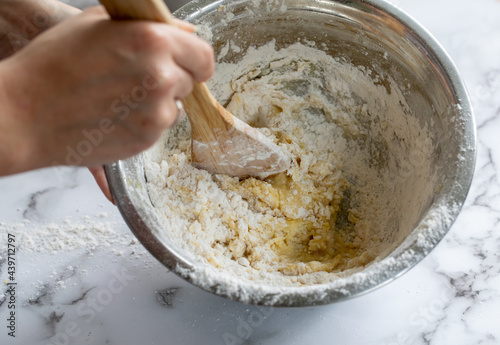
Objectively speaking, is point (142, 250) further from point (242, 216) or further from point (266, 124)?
point (266, 124)

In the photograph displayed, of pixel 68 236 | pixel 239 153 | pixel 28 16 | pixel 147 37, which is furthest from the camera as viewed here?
pixel 68 236

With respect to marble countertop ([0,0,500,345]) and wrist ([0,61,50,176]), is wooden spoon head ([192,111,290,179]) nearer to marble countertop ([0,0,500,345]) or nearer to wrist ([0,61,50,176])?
marble countertop ([0,0,500,345])

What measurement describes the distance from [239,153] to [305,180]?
21 centimetres

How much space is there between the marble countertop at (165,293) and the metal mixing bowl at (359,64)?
0.27 metres

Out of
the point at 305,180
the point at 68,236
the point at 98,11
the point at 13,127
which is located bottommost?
the point at 68,236

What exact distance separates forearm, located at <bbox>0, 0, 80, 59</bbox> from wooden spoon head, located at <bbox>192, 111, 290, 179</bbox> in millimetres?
421

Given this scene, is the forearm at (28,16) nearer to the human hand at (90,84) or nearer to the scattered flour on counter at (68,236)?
the human hand at (90,84)

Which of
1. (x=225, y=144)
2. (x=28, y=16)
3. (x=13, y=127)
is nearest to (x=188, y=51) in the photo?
(x=13, y=127)

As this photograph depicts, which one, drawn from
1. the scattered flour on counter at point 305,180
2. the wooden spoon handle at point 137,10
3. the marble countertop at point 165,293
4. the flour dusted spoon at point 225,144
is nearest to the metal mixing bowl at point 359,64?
the scattered flour on counter at point 305,180

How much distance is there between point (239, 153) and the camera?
1.21 metres

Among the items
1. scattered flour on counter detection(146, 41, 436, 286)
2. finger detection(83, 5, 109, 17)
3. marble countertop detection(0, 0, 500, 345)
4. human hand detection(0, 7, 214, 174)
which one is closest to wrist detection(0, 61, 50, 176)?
human hand detection(0, 7, 214, 174)

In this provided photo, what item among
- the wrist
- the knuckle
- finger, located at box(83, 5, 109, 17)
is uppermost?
the knuckle

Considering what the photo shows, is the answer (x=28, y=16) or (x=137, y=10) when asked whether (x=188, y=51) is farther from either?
(x=28, y=16)

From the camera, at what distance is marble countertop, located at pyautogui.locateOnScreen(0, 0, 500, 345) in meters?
1.19
